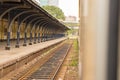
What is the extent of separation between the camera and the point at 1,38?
968 inches

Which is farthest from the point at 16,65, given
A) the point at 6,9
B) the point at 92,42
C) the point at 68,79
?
the point at 92,42

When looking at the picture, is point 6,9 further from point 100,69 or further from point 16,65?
point 100,69

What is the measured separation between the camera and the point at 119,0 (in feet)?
3.90

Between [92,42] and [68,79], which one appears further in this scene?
[68,79]

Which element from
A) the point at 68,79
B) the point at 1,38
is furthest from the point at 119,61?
the point at 1,38

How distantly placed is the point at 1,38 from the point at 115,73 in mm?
23966

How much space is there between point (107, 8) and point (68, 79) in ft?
46.8

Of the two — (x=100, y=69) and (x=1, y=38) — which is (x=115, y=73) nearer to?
(x=100, y=69)

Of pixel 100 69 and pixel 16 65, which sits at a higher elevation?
pixel 100 69

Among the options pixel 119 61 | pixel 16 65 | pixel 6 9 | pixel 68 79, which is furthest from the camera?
pixel 6 9

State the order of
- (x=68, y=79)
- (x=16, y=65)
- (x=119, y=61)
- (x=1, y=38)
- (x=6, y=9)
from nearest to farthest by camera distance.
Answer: (x=119, y=61), (x=68, y=79), (x=16, y=65), (x=6, y=9), (x=1, y=38)

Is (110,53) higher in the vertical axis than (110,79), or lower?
higher

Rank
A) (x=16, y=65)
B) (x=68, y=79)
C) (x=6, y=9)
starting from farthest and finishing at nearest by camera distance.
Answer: (x=6, y=9) < (x=16, y=65) < (x=68, y=79)

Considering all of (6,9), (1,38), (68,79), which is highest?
(6,9)
